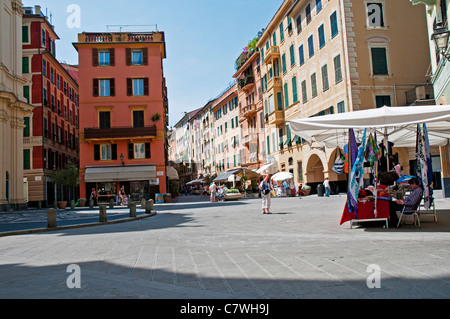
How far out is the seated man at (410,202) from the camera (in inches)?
376

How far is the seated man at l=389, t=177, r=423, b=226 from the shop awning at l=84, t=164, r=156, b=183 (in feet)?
99.5

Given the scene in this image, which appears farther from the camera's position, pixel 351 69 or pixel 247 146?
pixel 247 146

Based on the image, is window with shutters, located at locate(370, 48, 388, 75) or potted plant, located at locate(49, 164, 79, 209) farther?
potted plant, located at locate(49, 164, 79, 209)

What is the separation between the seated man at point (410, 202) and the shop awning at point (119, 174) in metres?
30.3

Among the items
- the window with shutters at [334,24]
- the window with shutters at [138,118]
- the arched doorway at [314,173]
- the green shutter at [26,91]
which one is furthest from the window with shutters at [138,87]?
the window with shutters at [334,24]

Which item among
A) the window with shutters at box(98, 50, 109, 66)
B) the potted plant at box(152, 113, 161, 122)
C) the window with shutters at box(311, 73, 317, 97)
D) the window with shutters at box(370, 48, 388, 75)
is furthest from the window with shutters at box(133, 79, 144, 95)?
the window with shutters at box(370, 48, 388, 75)

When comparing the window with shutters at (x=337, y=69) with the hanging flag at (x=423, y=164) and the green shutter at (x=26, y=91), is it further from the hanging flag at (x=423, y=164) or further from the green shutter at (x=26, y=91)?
the green shutter at (x=26, y=91)

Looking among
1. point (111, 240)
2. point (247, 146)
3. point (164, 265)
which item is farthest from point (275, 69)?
point (164, 265)

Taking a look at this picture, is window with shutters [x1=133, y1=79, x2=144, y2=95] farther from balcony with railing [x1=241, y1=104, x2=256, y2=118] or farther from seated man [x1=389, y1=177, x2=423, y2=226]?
seated man [x1=389, y1=177, x2=423, y2=226]

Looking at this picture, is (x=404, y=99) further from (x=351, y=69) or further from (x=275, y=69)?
(x=275, y=69)

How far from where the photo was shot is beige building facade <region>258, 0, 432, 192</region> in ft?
90.0
